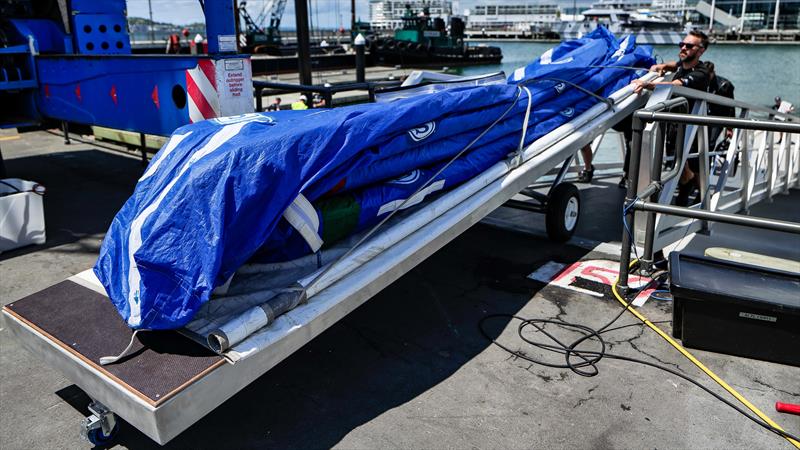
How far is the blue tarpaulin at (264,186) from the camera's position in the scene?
2.91 metres

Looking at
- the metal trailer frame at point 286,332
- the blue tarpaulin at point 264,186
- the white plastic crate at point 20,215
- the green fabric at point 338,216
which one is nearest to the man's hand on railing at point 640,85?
the metal trailer frame at point 286,332

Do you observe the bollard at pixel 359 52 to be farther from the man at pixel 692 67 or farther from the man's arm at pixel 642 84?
the man's arm at pixel 642 84

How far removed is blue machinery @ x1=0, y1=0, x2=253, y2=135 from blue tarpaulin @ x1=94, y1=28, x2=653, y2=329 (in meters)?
1.90

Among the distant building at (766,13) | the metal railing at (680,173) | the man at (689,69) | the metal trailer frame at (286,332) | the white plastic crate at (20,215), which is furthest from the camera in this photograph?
the distant building at (766,13)

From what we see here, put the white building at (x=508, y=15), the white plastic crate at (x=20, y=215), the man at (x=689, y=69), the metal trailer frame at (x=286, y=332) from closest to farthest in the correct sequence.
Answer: the metal trailer frame at (x=286, y=332) < the white plastic crate at (x=20, y=215) < the man at (x=689, y=69) < the white building at (x=508, y=15)

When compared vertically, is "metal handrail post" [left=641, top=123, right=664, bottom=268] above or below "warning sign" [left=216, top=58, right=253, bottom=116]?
below

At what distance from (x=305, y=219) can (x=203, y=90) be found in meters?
3.05

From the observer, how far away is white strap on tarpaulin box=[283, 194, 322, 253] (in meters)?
3.28

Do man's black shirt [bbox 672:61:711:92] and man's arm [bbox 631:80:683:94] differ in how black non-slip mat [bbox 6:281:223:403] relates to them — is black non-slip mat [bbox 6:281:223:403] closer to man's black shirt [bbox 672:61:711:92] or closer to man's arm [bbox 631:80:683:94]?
man's arm [bbox 631:80:683:94]

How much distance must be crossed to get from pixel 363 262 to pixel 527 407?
1.27 m

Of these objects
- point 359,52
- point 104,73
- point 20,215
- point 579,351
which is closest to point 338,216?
point 579,351

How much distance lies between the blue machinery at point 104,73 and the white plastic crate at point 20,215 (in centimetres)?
133

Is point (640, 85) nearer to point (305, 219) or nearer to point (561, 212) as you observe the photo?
point (561, 212)

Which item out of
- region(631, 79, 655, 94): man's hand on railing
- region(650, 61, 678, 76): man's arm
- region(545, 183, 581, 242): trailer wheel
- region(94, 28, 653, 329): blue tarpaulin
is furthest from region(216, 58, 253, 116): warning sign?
region(650, 61, 678, 76): man's arm
